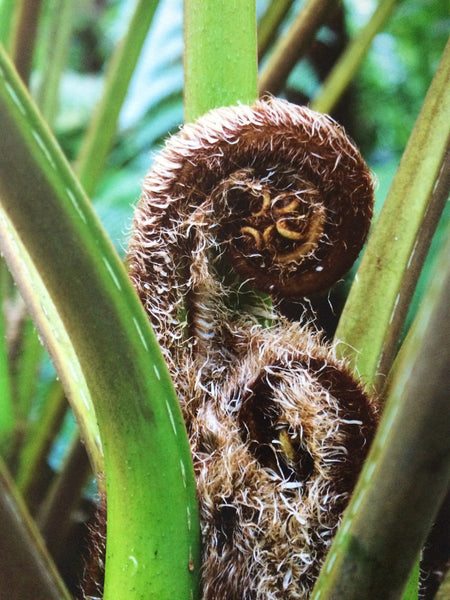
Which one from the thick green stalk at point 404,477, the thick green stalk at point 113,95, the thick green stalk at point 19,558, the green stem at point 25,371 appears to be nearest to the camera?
the thick green stalk at point 404,477

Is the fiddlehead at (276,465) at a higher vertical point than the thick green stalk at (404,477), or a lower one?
lower

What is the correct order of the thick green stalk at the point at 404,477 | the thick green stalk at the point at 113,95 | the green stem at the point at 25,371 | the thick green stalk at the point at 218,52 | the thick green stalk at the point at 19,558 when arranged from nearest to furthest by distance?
the thick green stalk at the point at 404,477 → the thick green stalk at the point at 19,558 → the thick green stalk at the point at 218,52 → the thick green stalk at the point at 113,95 → the green stem at the point at 25,371

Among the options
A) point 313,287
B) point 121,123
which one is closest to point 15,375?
point 121,123

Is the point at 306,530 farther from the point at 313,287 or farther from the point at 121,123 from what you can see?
the point at 121,123

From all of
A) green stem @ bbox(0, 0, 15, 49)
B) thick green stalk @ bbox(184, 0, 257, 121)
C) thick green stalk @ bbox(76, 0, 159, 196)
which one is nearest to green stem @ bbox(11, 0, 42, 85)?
green stem @ bbox(0, 0, 15, 49)

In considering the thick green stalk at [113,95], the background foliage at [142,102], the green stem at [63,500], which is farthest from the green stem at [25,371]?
the thick green stalk at [113,95]

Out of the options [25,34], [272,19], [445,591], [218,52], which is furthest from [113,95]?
[445,591]

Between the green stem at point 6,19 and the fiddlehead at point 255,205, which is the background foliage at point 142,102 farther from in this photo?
the fiddlehead at point 255,205

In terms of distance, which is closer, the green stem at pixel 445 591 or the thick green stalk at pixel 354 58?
the green stem at pixel 445 591
